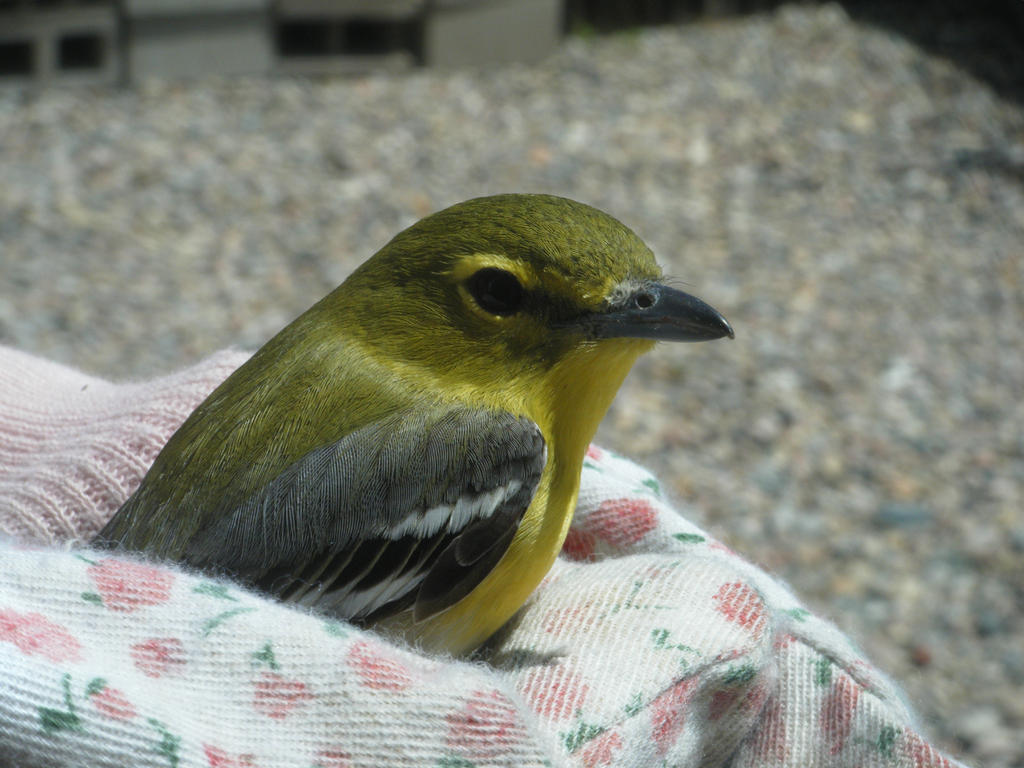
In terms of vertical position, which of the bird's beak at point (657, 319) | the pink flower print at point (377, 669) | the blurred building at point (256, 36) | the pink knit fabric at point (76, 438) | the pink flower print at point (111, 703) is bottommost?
the blurred building at point (256, 36)

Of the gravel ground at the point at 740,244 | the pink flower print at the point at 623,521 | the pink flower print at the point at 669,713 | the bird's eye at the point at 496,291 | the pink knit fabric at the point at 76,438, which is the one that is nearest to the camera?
the pink flower print at the point at 669,713

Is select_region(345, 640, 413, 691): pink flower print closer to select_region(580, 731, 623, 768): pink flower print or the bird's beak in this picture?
select_region(580, 731, 623, 768): pink flower print

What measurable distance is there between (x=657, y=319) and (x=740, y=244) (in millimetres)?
6050

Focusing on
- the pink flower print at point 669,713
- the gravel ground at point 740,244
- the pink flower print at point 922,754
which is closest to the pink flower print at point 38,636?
the pink flower print at point 669,713

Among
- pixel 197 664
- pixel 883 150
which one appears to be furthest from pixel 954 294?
pixel 197 664

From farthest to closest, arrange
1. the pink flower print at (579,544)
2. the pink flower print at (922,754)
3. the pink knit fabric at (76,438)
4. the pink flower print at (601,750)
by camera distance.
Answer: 1. the pink flower print at (579,544)
2. the pink knit fabric at (76,438)
3. the pink flower print at (922,754)
4. the pink flower print at (601,750)

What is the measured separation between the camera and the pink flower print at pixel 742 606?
2428 millimetres

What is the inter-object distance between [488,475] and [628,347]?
0.43 metres

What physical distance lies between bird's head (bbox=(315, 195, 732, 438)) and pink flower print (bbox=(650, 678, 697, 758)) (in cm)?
64

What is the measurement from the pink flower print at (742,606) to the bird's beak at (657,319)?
54 centimetres

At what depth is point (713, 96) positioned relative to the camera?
9930 millimetres

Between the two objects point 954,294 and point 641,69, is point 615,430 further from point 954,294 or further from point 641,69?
point 641,69

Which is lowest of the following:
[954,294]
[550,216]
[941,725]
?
[941,725]

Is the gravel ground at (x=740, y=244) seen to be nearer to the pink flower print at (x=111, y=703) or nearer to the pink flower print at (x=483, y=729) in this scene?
the pink flower print at (x=483, y=729)
